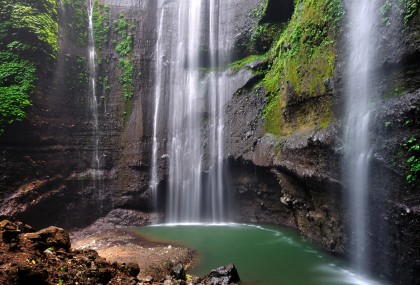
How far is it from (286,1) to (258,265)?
11187 mm

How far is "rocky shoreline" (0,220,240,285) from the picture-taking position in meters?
3.93

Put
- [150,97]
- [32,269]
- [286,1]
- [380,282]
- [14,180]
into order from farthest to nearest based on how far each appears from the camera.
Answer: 1. [150,97]
2. [286,1]
3. [14,180]
4. [380,282]
5. [32,269]

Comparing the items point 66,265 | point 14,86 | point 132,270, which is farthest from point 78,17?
point 66,265

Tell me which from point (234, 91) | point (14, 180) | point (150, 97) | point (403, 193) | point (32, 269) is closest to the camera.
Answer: point (32, 269)

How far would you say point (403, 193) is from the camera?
576 centimetres

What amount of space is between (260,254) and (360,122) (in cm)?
456

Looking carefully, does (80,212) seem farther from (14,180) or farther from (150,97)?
(150,97)

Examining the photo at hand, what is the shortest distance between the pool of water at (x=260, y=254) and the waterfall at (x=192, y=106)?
1.65 m

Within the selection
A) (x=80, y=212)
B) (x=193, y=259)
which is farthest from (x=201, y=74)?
(x=193, y=259)

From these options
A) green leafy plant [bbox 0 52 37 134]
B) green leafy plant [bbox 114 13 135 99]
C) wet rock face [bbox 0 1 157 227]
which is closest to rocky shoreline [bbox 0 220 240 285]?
wet rock face [bbox 0 1 157 227]

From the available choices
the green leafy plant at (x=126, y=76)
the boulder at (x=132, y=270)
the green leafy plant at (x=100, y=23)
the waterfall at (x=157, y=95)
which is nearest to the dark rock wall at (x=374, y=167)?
the waterfall at (x=157, y=95)

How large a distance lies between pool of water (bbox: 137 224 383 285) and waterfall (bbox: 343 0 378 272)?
87 cm

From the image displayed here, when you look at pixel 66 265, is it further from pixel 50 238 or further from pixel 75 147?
pixel 75 147

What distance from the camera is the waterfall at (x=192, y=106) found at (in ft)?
45.2
